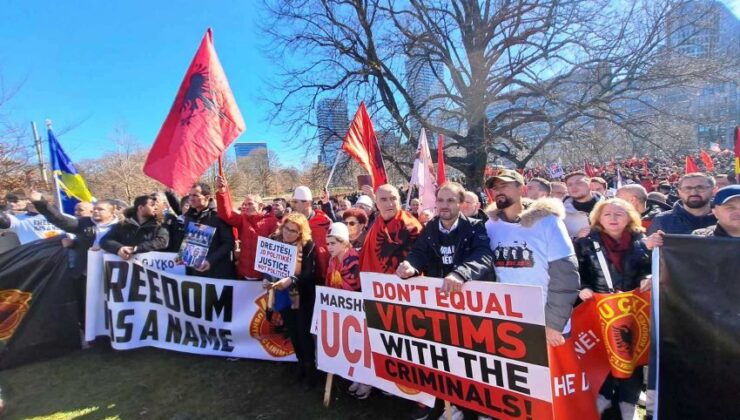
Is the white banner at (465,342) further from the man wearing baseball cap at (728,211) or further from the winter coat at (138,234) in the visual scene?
the winter coat at (138,234)

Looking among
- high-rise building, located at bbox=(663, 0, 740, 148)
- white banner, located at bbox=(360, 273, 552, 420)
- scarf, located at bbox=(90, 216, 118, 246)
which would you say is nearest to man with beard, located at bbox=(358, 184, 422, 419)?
white banner, located at bbox=(360, 273, 552, 420)

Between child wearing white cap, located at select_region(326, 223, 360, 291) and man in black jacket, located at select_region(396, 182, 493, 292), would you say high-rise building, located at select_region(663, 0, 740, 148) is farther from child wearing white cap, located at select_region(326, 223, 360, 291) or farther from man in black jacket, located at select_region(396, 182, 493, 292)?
child wearing white cap, located at select_region(326, 223, 360, 291)

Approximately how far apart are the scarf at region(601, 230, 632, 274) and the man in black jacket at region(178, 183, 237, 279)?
13.4 ft

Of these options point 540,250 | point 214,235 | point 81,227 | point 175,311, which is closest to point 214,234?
point 214,235

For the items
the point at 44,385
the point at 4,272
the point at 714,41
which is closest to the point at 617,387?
the point at 44,385

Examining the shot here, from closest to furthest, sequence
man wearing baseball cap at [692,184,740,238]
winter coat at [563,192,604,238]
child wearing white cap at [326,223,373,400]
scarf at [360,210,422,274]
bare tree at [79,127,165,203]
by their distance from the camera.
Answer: man wearing baseball cap at [692,184,740,238], scarf at [360,210,422,274], child wearing white cap at [326,223,373,400], winter coat at [563,192,604,238], bare tree at [79,127,165,203]

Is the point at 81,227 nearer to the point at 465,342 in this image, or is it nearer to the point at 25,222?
the point at 25,222

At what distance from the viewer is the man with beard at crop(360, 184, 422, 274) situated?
343cm

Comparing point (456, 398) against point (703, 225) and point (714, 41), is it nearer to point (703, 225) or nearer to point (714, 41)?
point (703, 225)

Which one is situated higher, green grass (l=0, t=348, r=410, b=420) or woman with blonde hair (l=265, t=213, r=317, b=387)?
woman with blonde hair (l=265, t=213, r=317, b=387)

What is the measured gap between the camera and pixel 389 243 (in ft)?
11.4

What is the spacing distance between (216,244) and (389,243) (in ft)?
7.87

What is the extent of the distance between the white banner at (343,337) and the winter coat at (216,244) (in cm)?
171

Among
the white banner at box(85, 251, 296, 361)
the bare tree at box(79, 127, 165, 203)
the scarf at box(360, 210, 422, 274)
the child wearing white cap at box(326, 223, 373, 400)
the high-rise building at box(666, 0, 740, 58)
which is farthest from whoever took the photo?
the bare tree at box(79, 127, 165, 203)
